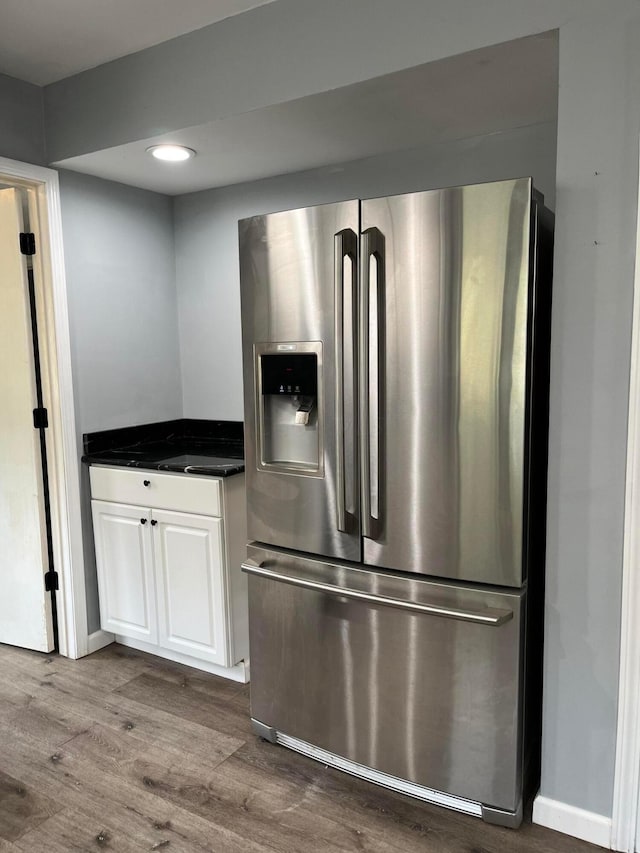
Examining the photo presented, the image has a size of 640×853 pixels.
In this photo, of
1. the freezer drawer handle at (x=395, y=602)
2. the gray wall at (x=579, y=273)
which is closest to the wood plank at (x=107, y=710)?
the freezer drawer handle at (x=395, y=602)

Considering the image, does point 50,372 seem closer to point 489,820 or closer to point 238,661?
point 238,661

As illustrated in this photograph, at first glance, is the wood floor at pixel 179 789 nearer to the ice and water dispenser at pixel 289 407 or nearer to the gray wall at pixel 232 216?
the ice and water dispenser at pixel 289 407

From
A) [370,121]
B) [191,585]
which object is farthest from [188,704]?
[370,121]

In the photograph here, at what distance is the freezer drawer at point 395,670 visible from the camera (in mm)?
1816

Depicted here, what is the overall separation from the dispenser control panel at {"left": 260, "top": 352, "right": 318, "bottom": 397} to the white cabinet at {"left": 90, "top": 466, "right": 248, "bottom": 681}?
0.62 metres

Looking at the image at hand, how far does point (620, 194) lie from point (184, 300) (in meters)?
2.27

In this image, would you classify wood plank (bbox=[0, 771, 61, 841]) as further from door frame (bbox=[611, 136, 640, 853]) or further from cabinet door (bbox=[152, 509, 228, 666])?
door frame (bbox=[611, 136, 640, 853])

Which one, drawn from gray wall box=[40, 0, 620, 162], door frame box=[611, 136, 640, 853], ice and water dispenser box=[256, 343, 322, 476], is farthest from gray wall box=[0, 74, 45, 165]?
door frame box=[611, 136, 640, 853]

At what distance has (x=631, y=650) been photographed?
66.8 inches

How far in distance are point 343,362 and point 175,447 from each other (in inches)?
60.1

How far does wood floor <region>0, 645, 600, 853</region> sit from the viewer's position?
185 centimetres

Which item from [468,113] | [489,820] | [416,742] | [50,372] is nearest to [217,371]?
[50,372]

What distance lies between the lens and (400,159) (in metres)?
2.61

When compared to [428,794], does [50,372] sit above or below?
above
